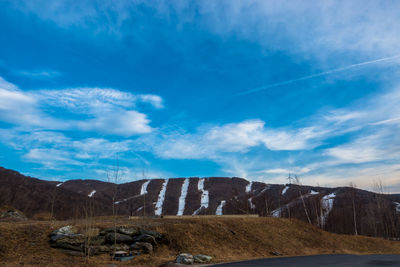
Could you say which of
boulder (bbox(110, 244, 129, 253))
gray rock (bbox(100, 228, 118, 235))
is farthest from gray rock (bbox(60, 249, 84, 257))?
gray rock (bbox(100, 228, 118, 235))

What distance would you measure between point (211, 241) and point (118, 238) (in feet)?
22.1

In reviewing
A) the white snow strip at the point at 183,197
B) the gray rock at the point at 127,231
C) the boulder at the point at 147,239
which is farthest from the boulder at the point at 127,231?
the white snow strip at the point at 183,197

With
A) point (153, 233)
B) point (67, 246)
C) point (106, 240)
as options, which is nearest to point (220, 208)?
point (153, 233)

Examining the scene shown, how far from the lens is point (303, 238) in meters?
27.6

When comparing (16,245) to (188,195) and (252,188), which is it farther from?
(252,188)

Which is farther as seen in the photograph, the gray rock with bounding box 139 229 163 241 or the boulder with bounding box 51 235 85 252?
the gray rock with bounding box 139 229 163 241

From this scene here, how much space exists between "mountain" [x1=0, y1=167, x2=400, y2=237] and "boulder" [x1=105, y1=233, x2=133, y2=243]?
31831 millimetres

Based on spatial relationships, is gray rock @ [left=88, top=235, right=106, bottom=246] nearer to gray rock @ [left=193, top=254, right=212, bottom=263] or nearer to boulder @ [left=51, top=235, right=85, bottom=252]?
boulder @ [left=51, top=235, right=85, bottom=252]

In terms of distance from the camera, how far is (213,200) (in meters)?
122

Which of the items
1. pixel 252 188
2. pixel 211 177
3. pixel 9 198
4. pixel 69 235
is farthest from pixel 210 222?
pixel 211 177

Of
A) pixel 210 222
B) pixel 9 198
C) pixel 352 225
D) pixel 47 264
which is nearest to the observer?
pixel 47 264

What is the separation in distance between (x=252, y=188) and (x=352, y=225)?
73518mm

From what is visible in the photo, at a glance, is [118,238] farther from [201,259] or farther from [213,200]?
[213,200]

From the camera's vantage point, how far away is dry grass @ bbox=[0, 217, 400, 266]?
16.7 metres
